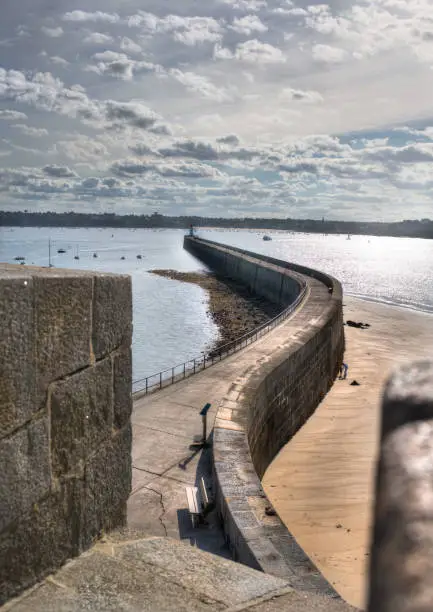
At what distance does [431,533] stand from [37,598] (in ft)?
6.73

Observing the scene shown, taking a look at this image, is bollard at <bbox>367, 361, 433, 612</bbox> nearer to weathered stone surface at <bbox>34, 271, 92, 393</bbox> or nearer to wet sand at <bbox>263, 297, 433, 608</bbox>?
weathered stone surface at <bbox>34, 271, 92, 393</bbox>

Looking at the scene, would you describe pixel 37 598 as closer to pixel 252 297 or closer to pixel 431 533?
pixel 431 533

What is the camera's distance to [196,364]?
74.8 ft

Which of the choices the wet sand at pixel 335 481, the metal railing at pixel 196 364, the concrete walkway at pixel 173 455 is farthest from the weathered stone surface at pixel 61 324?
the metal railing at pixel 196 364

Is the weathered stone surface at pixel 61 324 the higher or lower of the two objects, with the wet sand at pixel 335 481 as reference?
higher

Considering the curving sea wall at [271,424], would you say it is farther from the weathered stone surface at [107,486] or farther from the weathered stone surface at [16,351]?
the weathered stone surface at [16,351]

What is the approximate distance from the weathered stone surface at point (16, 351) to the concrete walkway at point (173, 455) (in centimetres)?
426

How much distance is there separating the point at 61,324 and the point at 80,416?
1.65 ft

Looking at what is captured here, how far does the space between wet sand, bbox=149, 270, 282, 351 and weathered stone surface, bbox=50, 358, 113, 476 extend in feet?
82.9

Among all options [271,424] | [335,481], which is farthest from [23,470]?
[335,481]

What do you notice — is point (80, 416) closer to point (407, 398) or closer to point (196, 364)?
point (407, 398)

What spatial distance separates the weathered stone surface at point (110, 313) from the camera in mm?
2598

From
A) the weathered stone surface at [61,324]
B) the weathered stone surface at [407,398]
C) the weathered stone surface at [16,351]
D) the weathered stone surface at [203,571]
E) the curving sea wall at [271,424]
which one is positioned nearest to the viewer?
the weathered stone surface at [407,398]

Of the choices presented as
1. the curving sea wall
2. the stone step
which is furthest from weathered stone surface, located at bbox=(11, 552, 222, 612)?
the curving sea wall
